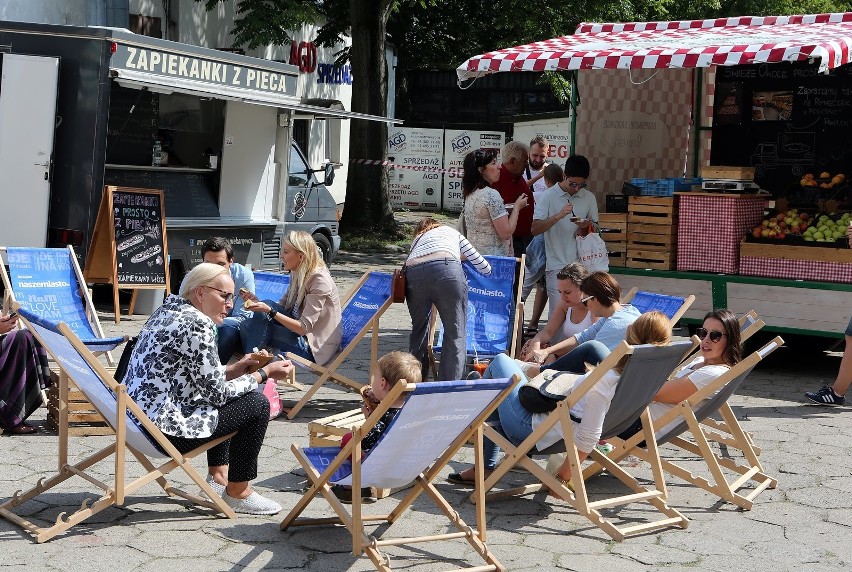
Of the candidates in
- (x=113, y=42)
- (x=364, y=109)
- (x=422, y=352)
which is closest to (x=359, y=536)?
(x=422, y=352)

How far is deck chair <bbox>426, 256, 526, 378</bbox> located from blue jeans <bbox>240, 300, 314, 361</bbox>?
113 cm

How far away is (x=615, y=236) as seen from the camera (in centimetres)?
1011

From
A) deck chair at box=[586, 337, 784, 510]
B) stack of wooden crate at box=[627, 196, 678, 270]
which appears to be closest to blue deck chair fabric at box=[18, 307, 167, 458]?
deck chair at box=[586, 337, 784, 510]

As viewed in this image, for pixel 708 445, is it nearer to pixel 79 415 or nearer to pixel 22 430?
pixel 79 415

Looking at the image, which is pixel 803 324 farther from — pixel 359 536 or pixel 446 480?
pixel 359 536

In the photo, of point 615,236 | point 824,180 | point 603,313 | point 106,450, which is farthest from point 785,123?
point 106,450

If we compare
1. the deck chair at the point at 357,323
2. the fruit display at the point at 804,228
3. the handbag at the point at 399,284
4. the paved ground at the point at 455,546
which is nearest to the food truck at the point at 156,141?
the deck chair at the point at 357,323

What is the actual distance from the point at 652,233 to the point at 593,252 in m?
0.69

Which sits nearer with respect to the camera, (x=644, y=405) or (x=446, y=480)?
(x=644, y=405)

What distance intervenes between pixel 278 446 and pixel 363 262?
10.1 meters

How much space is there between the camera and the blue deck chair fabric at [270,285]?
8492 mm

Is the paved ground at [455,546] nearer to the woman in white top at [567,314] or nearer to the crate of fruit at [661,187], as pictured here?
the woman in white top at [567,314]

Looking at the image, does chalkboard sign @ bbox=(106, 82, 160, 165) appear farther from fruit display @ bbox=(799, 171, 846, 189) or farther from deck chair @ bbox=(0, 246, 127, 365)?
fruit display @ bbox=(799, 171, 846, 189)

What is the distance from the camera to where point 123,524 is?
5.18 meters
